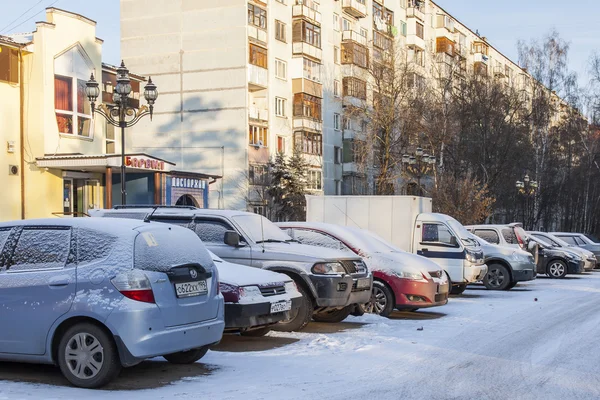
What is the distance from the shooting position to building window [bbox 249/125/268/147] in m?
48.7

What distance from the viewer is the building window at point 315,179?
53469 millimetres

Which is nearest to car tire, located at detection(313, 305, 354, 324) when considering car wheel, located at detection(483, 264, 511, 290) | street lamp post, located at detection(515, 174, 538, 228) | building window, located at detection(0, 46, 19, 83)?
car wheel, located at detection(483, 264, 511, 290)

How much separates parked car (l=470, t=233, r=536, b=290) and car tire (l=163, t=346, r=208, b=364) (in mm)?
13769

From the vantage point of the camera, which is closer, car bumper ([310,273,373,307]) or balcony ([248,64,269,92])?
car bumper ([310,273,373,307])

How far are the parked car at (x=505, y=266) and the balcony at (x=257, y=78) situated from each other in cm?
2828

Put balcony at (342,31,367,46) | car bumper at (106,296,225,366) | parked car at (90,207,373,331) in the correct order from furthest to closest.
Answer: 1. balcony at (342,31,367,46)
2. parked car at (90,207,373,331)
3. car bumper at (106,296,225,366)

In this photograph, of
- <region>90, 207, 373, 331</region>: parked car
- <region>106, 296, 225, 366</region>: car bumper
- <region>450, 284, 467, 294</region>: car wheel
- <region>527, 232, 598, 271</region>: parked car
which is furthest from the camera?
<region>527, 232, 598, 271</region>: parked car

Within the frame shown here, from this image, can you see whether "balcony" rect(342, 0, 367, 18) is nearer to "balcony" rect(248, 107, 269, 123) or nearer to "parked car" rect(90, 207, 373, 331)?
"balcony" rect(248, 107, 269, 123)

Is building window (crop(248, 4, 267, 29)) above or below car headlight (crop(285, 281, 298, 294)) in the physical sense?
above

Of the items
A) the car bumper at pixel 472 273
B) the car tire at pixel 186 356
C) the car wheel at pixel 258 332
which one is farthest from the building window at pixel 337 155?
the car tire at pixel 186 356

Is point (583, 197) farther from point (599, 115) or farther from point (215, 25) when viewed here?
point (215, 25)

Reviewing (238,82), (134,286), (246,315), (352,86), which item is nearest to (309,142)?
(352,86)

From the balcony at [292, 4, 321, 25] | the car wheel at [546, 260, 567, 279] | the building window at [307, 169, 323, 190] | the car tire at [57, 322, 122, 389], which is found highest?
the balcony at [292, 4, 321, 25]

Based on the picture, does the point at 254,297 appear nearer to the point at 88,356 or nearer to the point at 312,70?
the point at 88,356
